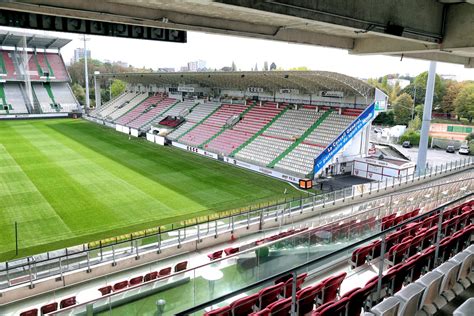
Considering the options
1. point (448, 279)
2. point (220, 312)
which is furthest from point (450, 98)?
point (220, 312)

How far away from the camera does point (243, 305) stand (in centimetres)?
527

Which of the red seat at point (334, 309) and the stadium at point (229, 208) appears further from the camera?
the stadium at point (229, 208)

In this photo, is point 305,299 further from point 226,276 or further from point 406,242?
point 406,242

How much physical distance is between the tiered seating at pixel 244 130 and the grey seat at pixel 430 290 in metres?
26.3

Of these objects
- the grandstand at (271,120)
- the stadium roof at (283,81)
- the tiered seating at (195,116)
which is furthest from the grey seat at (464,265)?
the tiered seating at (195,116)

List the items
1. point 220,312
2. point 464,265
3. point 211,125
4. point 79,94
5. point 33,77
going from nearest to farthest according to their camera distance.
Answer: point 220,312 → point 464,265 → point 211,125 → point 33,77 → point 79,94

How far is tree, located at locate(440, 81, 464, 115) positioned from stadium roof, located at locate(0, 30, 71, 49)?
A: 67.8 metres

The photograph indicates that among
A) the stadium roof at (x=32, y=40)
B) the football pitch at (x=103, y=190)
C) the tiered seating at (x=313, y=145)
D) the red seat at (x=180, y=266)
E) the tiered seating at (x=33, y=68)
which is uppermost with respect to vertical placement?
the stadium roof at (x=32, y=40)

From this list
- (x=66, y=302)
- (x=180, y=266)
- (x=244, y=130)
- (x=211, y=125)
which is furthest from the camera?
(x=211, y=125)

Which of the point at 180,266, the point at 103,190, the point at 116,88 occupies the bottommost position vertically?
the point at 103,190

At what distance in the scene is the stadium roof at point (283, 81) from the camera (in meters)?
25.5

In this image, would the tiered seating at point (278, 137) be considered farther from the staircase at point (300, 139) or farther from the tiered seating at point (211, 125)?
the tiered seating at point (211, 125)

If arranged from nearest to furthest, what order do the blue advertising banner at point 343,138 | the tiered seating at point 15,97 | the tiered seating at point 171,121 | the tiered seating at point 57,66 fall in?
1. the blue advertising banner at point 343,138
2. the tiered seating at point 171,121
3. the tiered seating at point 15,97
4. the tiered seating at point 57,66

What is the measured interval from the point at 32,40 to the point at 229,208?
191 ft
